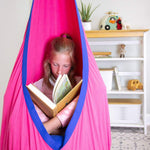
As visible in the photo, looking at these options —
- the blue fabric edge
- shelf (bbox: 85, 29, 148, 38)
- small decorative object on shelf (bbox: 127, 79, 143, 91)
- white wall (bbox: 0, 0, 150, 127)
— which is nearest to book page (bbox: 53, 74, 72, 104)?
the blue fabric edge

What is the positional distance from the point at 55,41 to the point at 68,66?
0.59 feet

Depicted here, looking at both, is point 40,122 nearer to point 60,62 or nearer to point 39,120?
point 39,120

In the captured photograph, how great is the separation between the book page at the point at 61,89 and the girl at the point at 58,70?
7 centimetres

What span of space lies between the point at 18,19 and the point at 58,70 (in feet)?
4.00

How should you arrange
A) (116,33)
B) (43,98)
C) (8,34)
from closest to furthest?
(43,98)
(8,34)
(116,33)

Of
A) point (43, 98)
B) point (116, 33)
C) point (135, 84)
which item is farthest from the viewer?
point (135, 84)

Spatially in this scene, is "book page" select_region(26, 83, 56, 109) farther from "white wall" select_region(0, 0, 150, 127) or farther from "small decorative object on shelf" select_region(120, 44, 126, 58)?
"small decorative object on shelf" select_region(120, 44, 126, 58)

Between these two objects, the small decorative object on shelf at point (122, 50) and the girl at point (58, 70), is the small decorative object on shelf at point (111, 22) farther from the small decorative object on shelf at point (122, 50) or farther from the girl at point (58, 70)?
the girl at point (58, 70)

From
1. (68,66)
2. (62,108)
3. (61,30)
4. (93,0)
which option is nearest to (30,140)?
(62,108)

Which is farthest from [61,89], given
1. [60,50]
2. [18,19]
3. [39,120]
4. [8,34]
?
[18,19]

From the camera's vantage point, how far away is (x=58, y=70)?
132 centimetres

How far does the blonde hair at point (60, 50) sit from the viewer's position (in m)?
1.34

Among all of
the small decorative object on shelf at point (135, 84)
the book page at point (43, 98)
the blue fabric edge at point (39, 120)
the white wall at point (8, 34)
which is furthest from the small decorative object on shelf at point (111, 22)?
the book page at point (43, 98)

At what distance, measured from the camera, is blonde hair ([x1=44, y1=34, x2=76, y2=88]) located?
134 cm
